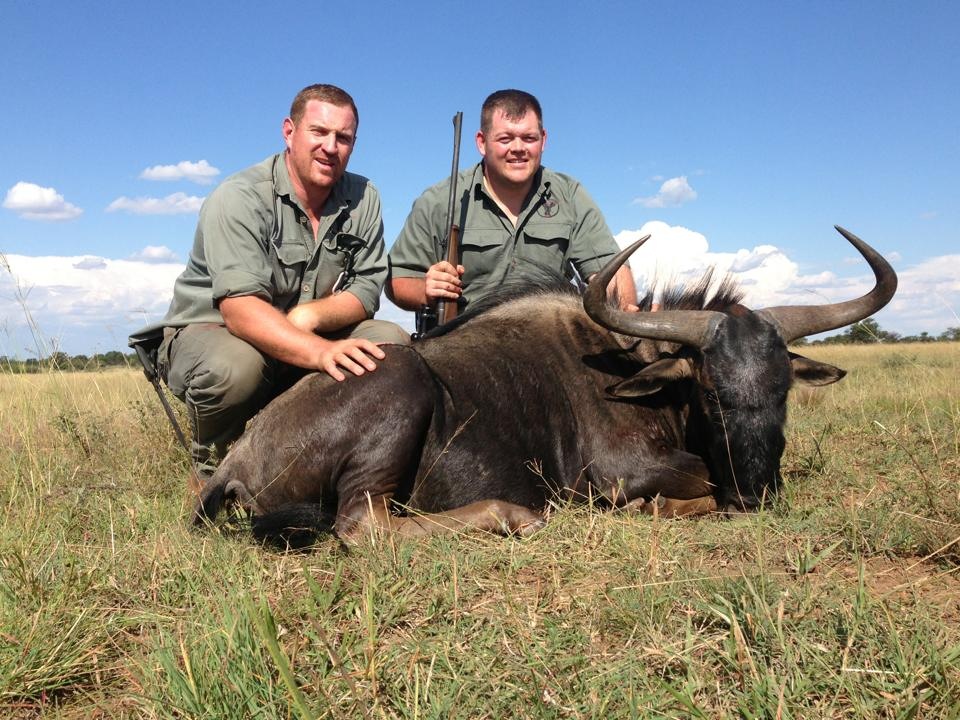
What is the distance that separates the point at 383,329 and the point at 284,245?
81cm

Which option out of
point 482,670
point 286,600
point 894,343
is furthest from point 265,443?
point 894,343

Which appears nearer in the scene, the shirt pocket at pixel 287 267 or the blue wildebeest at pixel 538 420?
the blue wildebeest at pixel 538 420

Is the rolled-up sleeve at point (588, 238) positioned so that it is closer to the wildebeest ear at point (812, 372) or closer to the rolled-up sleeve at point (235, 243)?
the wildebeest ear at point (812, 372)

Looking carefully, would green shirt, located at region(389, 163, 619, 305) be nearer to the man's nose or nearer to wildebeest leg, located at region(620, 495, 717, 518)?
the man's nose

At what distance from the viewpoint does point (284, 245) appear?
4852 millimetres

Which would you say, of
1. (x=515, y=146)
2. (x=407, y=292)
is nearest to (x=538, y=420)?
(x=407, y=292)

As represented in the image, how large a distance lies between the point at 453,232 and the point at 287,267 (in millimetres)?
1386

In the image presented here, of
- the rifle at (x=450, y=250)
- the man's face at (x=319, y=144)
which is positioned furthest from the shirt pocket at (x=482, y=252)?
the man's face at (x=319, y=144)

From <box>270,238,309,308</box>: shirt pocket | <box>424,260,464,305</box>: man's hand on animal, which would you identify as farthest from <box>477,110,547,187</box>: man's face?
<box>270,238,309,308</box>: shirt pocket

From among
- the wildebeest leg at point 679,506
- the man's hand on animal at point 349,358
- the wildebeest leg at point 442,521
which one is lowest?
the wildebeest leg at point 679,506

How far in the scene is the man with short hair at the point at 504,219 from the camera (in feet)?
19.7

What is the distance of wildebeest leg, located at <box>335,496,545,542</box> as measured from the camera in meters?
3.39

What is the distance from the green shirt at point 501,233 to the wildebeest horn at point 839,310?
6.54ft

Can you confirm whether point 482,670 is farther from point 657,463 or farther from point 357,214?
point 357,214
